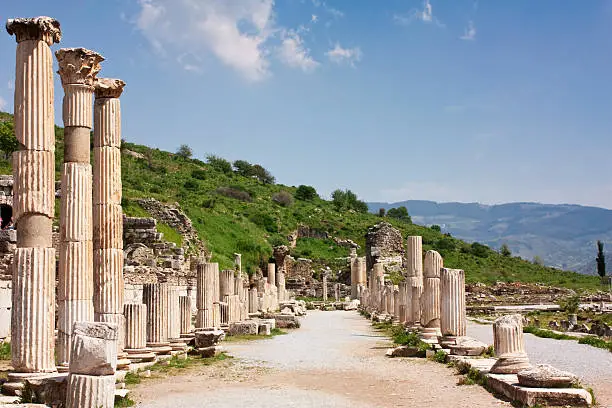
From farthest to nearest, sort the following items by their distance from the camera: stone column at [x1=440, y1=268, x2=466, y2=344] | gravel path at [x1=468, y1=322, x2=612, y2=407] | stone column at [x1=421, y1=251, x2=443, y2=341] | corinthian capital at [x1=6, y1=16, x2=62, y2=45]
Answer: stone column at [x1=421, y1=251, x2=443, y2=341] < stone column at [x1=440, y1=268, x2=466, y2=344] < gravel path at [x1=468, y1=322, x2=612, y2=407] < corinthian capital at [x1=6, y1=16, x2=62, y2=45]

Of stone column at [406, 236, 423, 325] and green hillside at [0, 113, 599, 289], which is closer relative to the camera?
stone column at [406, 236, 423, 325]

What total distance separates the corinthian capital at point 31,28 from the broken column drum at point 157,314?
301 inches

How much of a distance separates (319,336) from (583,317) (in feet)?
45.5

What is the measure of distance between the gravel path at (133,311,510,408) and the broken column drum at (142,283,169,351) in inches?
72.1

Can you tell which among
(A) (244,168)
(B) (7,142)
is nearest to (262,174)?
(A) (244,168)

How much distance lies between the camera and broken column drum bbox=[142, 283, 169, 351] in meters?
17.7

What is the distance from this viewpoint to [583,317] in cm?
3228

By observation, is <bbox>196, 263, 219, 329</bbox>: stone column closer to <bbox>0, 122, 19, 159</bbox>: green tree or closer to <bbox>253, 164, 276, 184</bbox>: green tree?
<bbox>0, 122, 19, 159</bbox>: green tree

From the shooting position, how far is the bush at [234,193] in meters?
81.0

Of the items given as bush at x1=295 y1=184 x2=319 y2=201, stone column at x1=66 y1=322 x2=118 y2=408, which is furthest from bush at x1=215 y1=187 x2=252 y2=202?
stone column at x1=66 y1=322 x2=118 y2=408

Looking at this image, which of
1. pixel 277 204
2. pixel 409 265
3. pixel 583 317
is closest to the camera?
pixel 409 265

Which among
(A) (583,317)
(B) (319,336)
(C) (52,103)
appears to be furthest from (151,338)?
(A) (583,317)

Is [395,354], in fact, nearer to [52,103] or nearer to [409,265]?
[409,265]

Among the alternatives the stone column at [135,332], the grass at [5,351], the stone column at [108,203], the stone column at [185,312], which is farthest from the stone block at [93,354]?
the stone column at [185,312]
